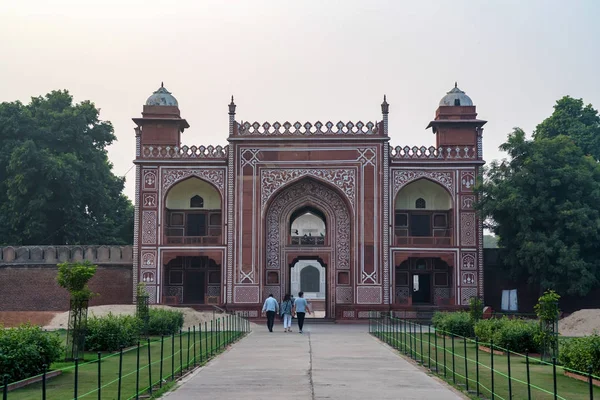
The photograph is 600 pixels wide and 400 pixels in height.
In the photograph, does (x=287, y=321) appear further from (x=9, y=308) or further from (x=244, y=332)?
(x=9, y=308)

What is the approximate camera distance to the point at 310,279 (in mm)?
55438

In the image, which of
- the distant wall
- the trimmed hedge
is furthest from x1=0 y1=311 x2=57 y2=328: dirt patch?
the trimmed hedge

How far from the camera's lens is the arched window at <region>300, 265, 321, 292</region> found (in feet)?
182

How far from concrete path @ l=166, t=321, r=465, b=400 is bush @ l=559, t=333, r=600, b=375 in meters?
2.22

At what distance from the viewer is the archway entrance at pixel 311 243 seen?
105 ft

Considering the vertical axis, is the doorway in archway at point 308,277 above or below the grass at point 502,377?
above

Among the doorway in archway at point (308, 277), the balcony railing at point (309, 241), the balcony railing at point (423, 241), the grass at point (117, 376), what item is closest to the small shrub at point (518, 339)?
the grass at point (117, 376)

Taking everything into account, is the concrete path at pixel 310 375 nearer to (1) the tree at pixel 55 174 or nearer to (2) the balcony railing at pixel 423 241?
(2) the balcony railing at pixel 423 241

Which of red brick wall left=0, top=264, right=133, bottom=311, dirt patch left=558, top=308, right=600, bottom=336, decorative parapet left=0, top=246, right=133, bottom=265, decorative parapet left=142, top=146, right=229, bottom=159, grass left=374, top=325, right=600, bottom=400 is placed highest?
decorative parapet left=142, top=146, right=229, bottom=159

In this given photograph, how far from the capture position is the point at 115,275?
33.7 meters

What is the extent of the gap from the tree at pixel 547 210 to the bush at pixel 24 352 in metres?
20.2

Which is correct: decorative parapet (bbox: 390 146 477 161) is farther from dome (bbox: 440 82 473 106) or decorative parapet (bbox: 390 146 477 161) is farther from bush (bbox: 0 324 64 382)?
bush (bbox: 0 324 64 382)

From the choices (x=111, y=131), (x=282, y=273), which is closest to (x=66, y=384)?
(x=282, y=273)

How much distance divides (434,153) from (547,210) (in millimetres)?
4939
